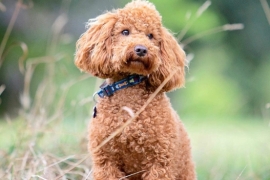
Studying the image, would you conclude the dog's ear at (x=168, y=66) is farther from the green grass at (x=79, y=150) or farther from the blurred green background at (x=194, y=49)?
the blurred green background at (x=194, y=49)

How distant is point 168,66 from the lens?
361cm

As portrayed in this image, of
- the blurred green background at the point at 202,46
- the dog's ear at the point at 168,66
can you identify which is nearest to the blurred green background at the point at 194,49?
the blurred green background at the point at 202,46

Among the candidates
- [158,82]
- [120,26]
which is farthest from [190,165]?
[120,26]

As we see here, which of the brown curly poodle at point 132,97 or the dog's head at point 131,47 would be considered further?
the brown curly poodle at point 132,97

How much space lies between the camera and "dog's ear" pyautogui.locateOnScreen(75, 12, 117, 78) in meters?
3.51

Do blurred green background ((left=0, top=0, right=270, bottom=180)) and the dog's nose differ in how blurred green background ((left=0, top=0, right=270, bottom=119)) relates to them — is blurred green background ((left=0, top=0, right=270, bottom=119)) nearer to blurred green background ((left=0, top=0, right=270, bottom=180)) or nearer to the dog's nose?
blurred green background ((left=0, top=0, right=270, bottom=180))

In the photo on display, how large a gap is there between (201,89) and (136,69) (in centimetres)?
925

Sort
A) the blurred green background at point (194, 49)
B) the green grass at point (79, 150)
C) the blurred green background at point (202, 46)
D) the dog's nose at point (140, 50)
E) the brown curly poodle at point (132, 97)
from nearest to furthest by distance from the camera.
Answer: the dog's nose at point (140, 50), the brown curly poodle at point (132, 97), the green grass at point (79, 150), the blurred green background at point (194, 49), the blurred green background at point (202, 46)

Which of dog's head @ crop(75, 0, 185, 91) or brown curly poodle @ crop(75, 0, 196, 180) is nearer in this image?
dog's head @ crop(75, 0, 185, 91)

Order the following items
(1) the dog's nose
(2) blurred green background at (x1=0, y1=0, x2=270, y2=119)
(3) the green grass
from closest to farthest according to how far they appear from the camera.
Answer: (1) the dog's nose
(3) the green grass
(2) blurred green background at (x1=0, y1=0, x2=270, y2=119)

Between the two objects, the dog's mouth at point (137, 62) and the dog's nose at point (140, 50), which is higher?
the dog's nose at point (140, 50)

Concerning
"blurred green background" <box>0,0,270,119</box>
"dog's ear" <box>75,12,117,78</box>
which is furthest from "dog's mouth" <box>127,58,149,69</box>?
"blurred green background" <box>0,0,270,119</box>

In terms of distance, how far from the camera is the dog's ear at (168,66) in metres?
3.59

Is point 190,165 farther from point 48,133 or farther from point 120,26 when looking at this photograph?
point 48,133
